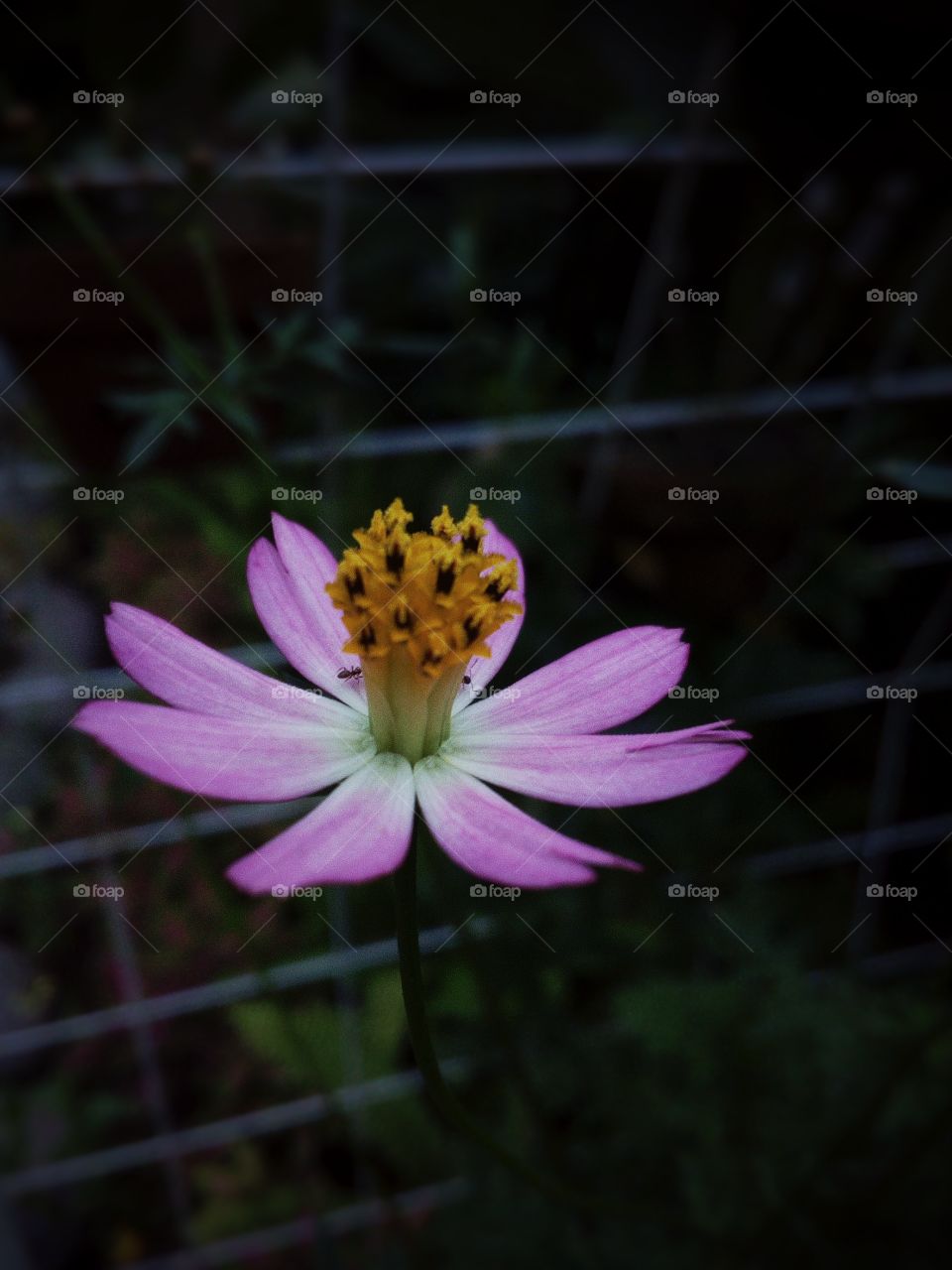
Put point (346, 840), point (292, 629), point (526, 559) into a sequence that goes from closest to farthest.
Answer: point (346, 840) → point (292, 629) → point (526, 559)

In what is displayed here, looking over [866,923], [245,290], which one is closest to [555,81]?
[245,290]

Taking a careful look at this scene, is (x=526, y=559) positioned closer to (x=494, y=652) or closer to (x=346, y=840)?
(x=494, y=652)

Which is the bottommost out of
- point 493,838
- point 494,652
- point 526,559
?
point 493,838

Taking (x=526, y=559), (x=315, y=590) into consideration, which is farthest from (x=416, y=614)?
(x=526, y=559)

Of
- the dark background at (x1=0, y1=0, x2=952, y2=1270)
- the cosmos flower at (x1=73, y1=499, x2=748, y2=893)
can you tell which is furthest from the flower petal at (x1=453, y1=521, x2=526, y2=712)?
the dark background at (x1=0, y1=0, x2=952, y2=1270)

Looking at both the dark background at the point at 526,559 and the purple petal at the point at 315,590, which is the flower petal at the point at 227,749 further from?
the dark background at the point at 526,559

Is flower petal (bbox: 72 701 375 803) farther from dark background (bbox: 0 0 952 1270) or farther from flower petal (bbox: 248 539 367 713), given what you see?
dark background (bbox: 0 0 952 1270)

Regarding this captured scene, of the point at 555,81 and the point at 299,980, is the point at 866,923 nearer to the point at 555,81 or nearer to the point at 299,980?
the point at 299,980
